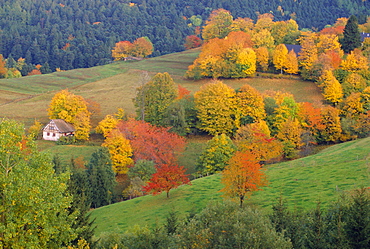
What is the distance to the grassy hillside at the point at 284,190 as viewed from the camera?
40.5 m

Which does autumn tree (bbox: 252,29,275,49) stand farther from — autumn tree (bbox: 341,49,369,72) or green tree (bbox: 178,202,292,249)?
green tree (bbox: 178,202,292,249)

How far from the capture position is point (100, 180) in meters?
56.4

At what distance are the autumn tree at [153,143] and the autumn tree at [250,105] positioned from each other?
10.9m

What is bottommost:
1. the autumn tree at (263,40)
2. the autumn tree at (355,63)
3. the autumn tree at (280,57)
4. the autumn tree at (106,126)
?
the autumn tree at (106,126)

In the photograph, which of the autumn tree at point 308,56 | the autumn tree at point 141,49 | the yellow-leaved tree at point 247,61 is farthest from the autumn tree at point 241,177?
the autumn tree at point 141,49

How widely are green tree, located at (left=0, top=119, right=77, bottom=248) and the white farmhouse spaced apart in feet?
166

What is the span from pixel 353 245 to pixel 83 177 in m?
33.5

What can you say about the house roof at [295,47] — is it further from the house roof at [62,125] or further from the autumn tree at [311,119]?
the house roof at [62,125]

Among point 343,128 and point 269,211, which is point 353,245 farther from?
point 343,128

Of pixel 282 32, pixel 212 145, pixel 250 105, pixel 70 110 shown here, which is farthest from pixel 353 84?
pixel 70 110

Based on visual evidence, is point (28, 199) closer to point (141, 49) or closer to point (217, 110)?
point (217, 110)

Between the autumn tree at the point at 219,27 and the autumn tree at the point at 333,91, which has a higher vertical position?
the autumn tree at the point at 219,27

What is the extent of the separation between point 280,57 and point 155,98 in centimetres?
3344

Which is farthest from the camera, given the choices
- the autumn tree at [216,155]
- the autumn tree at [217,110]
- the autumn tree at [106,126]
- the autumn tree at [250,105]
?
the autumn tree at [106,126]
